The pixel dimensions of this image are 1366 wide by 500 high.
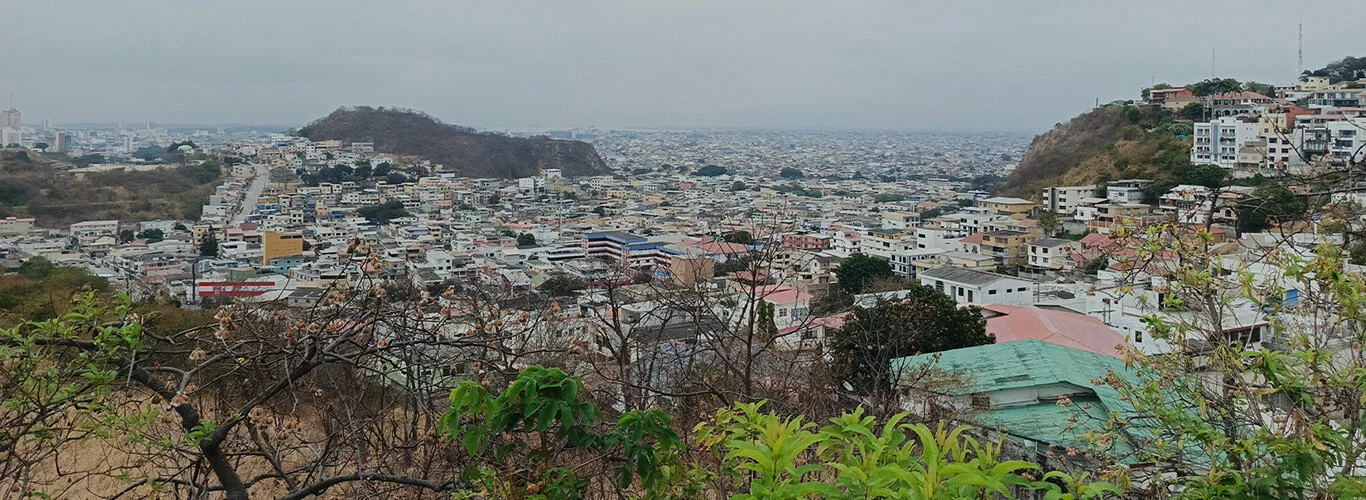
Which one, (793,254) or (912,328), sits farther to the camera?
(793,254)

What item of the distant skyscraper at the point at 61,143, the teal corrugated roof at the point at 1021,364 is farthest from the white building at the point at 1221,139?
the distant skyscraper at the point at 61,143

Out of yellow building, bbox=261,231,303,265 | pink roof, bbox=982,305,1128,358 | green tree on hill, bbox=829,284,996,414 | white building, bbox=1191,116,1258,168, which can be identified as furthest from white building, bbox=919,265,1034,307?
yellow building, bbox=261,231,303,265

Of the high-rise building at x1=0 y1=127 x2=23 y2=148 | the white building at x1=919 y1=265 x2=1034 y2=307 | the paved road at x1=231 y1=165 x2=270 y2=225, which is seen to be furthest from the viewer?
the high-rise building at x1=0 y1=127 x2=23 y2=148

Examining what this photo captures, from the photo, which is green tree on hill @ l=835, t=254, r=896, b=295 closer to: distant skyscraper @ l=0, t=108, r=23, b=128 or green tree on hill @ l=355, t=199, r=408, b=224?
green tree on hill @ l=355, t=199, r=408, b=224

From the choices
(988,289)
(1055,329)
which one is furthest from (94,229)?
(1055,329)

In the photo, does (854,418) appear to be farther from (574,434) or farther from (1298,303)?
(1298,303)

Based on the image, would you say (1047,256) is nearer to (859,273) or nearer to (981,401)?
(859,273)

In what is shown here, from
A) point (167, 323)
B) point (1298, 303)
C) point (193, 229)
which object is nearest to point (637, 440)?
point (1298, 303)
